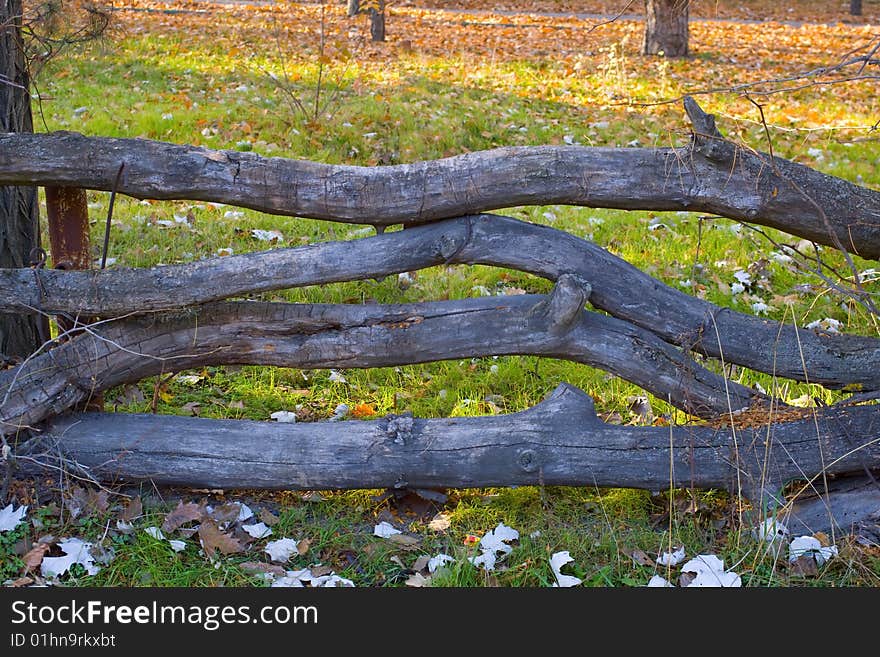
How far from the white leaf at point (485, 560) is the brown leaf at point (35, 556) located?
4.91ft

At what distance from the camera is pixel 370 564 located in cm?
312

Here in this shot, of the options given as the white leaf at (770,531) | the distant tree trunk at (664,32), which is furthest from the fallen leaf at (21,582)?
the distant tree trunk at (664,32)

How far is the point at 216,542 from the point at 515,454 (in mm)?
1154

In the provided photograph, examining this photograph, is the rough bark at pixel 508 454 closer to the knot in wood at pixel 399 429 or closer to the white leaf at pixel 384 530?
the knot in wood at pixel 399 429

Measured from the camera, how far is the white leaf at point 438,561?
3.04 metres

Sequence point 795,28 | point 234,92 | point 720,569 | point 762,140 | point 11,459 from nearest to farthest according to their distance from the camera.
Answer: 1. point 720,569
2. point 11,459
3. point 762,140
4. point 234,92
5. point 795,28

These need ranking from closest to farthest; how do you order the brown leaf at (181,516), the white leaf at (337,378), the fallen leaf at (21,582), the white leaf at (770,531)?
1. the fallen leaf at (21,582)
2. the white leaf at (770,531)
3. the brown leaf at (181,516)
4. the white leaf at (337,378)

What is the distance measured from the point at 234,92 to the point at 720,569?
7.55m

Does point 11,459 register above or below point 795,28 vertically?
below

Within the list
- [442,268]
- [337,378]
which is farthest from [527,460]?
[442,268]

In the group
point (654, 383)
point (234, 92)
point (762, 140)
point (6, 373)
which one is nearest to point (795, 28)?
point (762, 140)

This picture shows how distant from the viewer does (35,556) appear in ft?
9.80

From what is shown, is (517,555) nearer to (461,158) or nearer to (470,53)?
(461,158)

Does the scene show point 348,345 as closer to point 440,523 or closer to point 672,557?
point 440,523
